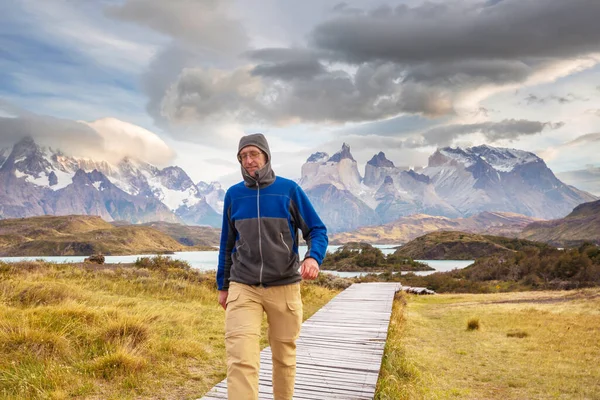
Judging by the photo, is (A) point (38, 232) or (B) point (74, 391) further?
(A) point (38, 232)

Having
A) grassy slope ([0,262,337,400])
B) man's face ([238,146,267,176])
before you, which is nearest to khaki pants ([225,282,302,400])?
man's face ([238,146,267,176])

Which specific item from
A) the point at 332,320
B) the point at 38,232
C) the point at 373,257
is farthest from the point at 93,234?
the point at 332,320

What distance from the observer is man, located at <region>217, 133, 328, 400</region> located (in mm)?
3670

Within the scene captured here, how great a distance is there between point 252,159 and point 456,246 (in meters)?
99.3

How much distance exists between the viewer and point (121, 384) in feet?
A: 18.2

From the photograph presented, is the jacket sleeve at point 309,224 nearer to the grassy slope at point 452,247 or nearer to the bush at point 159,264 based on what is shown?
the bush at point 159,264

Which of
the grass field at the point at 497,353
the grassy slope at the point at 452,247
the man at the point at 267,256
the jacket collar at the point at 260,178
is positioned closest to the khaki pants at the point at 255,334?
the man at the point at 267,256

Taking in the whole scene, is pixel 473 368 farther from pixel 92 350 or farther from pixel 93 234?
pixel 93 234

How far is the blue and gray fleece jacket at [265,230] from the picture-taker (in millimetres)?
3693

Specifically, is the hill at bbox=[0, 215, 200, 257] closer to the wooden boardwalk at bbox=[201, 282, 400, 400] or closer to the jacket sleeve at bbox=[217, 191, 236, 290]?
the wooden boardwalk at bbox=[201, 282, 400, 400]

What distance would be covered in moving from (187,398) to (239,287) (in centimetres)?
255

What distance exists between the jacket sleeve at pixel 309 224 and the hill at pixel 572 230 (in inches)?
6380

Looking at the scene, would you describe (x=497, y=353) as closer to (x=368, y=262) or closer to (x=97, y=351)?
(x=97, y=351)

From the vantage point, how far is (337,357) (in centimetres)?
687
